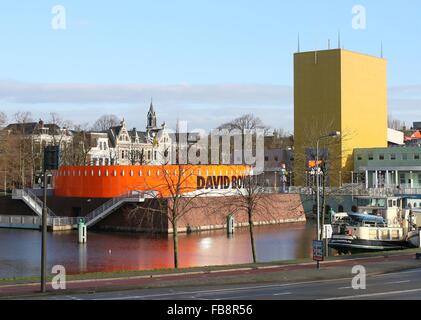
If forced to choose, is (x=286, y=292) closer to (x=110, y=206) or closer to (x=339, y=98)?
(x=110, y=206)

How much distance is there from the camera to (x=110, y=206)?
260 ft

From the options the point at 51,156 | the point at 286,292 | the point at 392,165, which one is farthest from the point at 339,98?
the point at 51,156

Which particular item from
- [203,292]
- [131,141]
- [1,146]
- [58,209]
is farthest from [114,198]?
[131,141]

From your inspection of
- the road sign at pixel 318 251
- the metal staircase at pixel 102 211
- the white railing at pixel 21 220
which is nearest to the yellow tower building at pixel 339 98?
the metal staircase at pixel 102 211

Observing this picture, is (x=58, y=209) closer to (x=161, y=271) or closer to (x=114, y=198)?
(x=114, y=198)

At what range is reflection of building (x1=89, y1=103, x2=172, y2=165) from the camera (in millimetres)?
137875

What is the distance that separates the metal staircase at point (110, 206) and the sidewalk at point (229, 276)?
137ft

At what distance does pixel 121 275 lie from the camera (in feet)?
103

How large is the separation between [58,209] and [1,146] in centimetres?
1870

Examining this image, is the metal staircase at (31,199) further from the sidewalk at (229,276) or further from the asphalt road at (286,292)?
the asphalt road at (286,292)

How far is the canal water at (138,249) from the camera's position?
5006 centimetres

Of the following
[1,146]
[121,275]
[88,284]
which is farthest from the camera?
[1,146]

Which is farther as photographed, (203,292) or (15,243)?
(15,243)

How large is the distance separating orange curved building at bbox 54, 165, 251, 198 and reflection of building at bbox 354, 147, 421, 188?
3388cm
